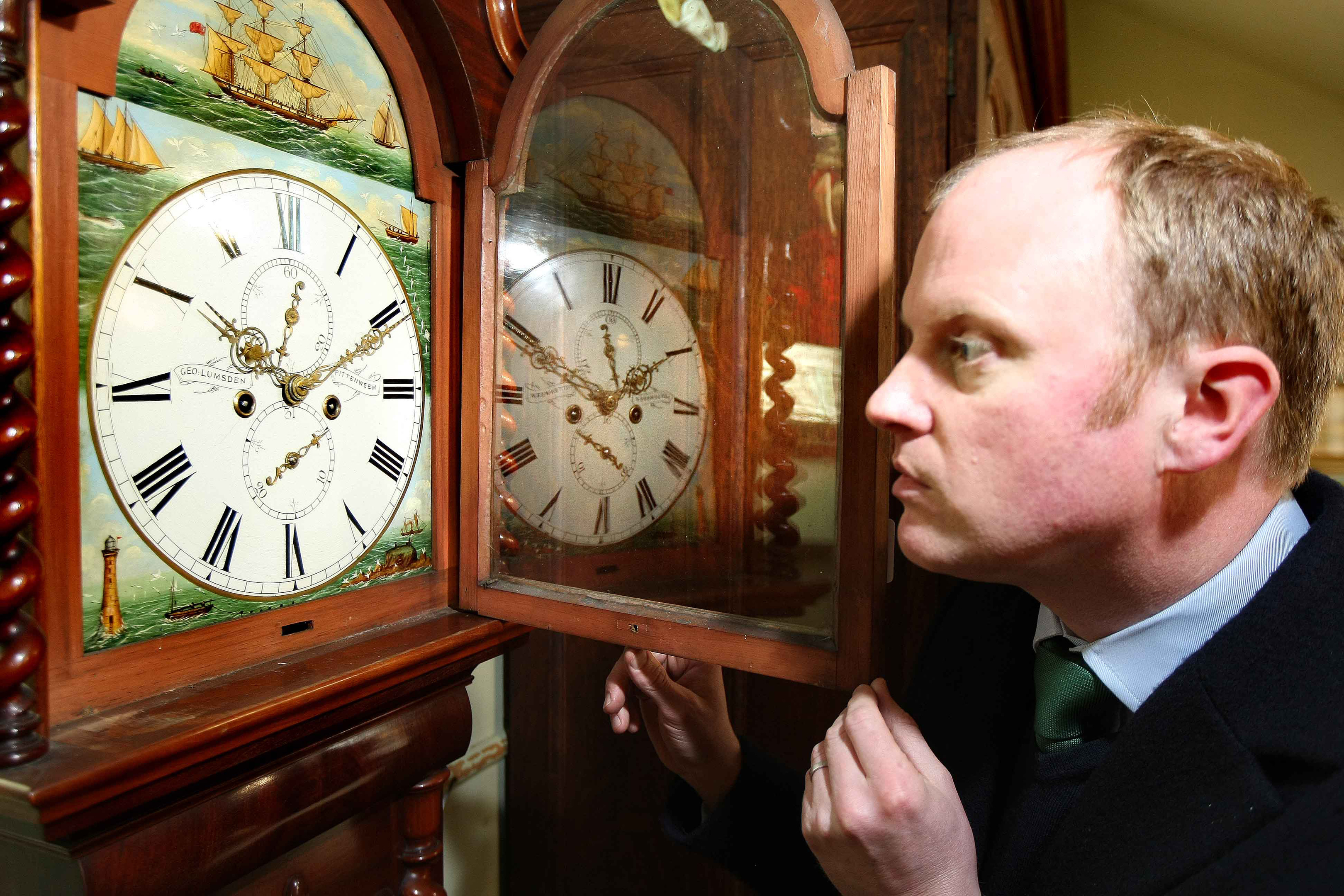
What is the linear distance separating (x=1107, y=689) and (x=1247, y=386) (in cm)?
32

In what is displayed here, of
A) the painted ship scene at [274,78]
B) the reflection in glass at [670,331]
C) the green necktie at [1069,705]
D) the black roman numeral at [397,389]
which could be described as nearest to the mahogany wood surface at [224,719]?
the reflection in glass at [670,331]

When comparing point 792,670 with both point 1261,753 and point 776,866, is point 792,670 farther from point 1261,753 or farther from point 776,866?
point 776,866

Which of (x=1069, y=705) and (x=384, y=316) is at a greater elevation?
(x=384, y=316)

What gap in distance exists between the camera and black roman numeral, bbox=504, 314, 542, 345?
97 centimetres

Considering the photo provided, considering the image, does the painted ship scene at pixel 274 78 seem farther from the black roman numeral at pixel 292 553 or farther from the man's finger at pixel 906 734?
the man's finger at pixel 906 734

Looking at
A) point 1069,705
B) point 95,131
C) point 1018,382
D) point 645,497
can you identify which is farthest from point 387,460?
point 1069,705

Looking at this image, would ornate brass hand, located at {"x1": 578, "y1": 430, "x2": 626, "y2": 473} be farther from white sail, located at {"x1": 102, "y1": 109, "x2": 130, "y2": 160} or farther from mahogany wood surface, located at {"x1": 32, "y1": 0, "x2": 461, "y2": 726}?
white sail, located at {"x1": 102, "y1": 109, "x2": 130, "y2": 160}

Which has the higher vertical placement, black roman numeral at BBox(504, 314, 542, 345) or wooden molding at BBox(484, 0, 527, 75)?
wooden molding at BBox(484, 0, 527, 75)

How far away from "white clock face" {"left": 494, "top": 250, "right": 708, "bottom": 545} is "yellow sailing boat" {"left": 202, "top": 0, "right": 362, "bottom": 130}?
0.89 ft

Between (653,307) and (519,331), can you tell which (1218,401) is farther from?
(519,331)

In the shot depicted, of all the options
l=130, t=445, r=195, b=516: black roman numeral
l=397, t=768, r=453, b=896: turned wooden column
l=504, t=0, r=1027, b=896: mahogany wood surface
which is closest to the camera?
→ l=130, t=445, r=195, b=516: black roman numeral

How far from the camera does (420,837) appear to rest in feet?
3.39

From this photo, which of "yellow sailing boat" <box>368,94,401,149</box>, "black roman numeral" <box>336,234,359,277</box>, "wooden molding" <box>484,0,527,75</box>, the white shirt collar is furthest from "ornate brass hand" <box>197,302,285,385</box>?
the white shirt collar

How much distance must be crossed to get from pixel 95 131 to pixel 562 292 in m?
0.45
